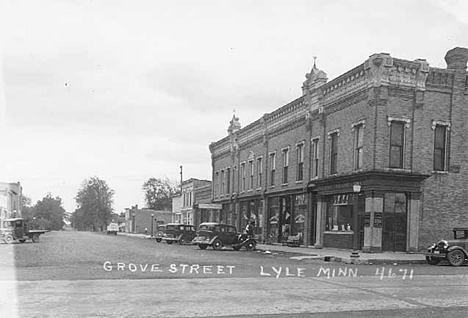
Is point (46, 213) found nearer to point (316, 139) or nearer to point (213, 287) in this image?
point (316, 139)

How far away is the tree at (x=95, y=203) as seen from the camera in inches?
5684

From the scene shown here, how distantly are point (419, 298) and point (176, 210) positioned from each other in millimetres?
69207

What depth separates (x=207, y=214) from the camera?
61.6 m

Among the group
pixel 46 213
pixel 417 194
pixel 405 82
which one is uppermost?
pixel 405 82

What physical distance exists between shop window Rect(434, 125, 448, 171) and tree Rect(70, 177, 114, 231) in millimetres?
122580

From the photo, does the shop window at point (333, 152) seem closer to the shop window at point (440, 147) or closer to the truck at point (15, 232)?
the shop window at point (440, 147)

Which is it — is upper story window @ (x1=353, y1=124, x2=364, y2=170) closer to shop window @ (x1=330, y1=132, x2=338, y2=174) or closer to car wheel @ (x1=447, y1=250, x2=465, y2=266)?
shop window @ (x1=330, y1=132, x2=338, y2=174)

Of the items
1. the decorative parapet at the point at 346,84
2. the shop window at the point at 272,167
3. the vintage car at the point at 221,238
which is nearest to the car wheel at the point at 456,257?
the decorative parapet at the point at 346,84

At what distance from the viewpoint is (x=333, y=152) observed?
33.6 metres

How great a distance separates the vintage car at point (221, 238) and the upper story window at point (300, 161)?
6068mm

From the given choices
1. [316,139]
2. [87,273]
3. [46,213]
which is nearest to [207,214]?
[316,139]

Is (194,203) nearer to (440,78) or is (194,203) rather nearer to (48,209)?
(440,78)

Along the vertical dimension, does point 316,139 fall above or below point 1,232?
above

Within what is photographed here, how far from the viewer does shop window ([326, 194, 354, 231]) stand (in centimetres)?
3069
